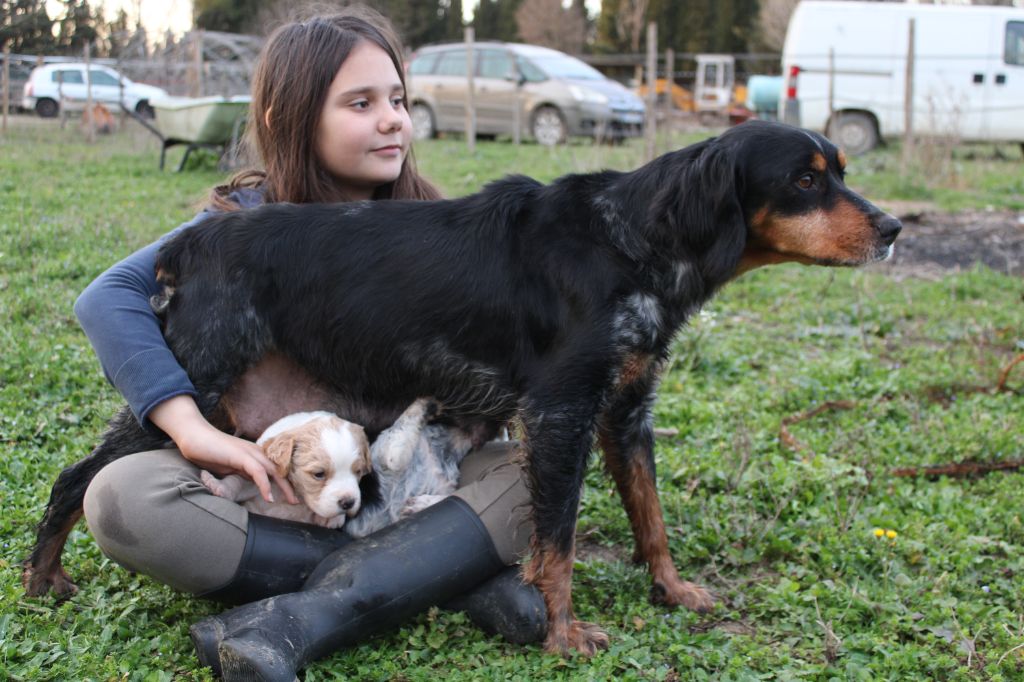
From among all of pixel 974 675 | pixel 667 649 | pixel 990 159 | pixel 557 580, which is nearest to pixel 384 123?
pixel 557 580

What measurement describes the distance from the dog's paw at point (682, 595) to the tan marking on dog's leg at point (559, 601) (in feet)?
1.24

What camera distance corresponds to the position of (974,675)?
2717 mm

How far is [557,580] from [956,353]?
3940 millimetres

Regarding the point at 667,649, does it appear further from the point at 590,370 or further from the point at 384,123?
the point at 384,123

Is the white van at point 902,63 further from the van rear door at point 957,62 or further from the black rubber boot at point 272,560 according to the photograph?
the black rubber boot at point 272,560

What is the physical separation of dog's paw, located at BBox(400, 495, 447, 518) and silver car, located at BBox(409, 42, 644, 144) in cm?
1447

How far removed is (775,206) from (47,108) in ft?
60.9

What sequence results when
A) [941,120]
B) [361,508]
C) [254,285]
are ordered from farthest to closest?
[941,120], [361,508], [254,285]

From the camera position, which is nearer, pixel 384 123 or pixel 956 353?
pixel 384 123

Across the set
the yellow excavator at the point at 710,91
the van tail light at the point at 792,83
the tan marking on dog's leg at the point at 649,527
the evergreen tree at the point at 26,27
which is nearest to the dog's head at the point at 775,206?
the tan marking on dog's leg at the point at 649,527

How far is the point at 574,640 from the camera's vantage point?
9.27 ft

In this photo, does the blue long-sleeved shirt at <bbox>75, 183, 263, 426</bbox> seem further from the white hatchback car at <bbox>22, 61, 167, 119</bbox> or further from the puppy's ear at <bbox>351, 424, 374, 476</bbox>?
the white hatchback car at <bbox>22, 61, 167, 119</bbox>

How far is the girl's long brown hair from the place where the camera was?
342 cm

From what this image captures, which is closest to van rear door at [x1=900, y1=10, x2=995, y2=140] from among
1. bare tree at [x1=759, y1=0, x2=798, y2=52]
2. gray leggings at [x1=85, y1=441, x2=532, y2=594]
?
gray leggings at [x1=85, y1=441, x2=532, y2=594]
